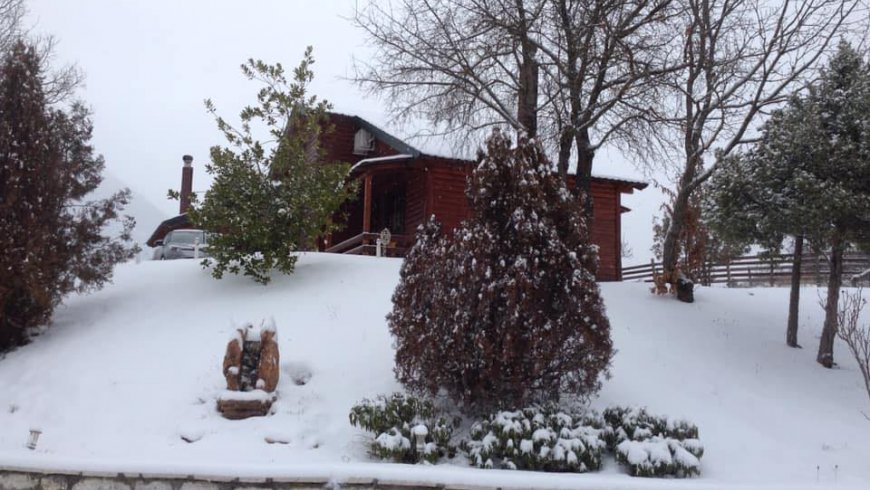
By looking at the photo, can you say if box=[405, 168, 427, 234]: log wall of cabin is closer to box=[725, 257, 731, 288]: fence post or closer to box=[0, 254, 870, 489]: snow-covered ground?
box=[0, 254, 870, 489]: snow-covered ground

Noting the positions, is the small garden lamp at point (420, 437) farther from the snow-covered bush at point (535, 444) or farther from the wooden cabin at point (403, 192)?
the wooden cabin at point (403, 192)

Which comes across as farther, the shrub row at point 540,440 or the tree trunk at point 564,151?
the tree trunk at point 564,151

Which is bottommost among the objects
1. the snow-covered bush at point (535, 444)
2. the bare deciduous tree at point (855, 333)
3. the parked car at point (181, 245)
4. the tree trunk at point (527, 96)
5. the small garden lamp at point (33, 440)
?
the small garden lamp at point (33, 440)

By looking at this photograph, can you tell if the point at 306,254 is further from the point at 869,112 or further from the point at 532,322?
the point at 869,112

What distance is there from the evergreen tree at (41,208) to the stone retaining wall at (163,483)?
493cm

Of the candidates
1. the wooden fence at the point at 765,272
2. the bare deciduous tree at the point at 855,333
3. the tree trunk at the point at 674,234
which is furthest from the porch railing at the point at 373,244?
the bare deciduous tree at the point at 855,333

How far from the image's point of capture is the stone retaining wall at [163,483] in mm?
5918

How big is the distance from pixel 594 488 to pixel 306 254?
10.9 metres

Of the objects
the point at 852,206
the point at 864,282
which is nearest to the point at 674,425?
the point at 852,206

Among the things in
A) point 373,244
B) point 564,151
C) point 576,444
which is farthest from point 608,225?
point 576,444

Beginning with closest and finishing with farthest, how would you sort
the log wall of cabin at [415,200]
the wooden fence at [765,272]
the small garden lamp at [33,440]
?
the small garden lamp at [33,440]
the log wall of cabin at [415,200]
the wooden fence at [765,272]

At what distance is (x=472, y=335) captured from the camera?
765cm

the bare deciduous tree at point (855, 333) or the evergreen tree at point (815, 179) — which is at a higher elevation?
the evergreen tree at point (815, 179)

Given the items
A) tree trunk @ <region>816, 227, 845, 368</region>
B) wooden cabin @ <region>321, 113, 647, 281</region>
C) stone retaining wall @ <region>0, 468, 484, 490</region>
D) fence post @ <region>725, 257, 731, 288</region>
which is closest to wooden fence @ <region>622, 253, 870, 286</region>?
fence post @ <region>725, 257, 731, 288</region>
